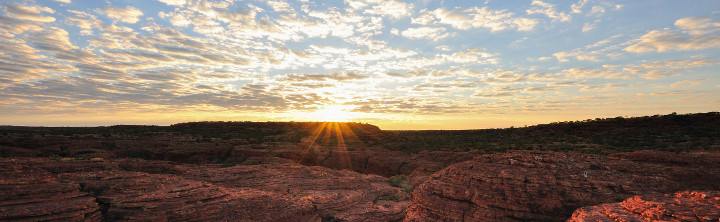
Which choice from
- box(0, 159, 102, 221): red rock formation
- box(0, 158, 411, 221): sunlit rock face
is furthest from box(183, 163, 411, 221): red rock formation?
box(0, 159, 102, 221): red rock formation

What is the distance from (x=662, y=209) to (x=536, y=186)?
3.47 m

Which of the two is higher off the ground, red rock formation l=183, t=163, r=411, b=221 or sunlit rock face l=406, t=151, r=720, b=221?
sunlit rock face l=406, t=151, r=720, b=221

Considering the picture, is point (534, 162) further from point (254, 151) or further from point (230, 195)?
point (254, 151)

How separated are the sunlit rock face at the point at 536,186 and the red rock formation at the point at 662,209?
114 centimetres

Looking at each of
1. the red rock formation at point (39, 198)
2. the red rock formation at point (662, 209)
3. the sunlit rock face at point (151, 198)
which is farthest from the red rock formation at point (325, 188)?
the red rock formation at point (662, 209)

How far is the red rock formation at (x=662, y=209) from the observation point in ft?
20.4

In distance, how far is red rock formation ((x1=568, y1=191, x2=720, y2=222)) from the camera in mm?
6230

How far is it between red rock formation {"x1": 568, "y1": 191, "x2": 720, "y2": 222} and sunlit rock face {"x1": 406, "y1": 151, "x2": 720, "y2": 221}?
114 cm

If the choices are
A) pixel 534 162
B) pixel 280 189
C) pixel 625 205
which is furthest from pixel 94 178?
pixel 625 205

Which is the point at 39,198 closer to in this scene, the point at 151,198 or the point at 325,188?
the point at 151,198

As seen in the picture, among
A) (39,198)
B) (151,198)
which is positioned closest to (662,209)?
(151,198)

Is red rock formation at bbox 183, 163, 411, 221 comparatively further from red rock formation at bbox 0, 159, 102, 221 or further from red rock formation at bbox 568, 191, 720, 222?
red rock formation at bbox 568, 191, 720, 222

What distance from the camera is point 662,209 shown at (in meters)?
6.64

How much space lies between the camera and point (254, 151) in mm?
36375
